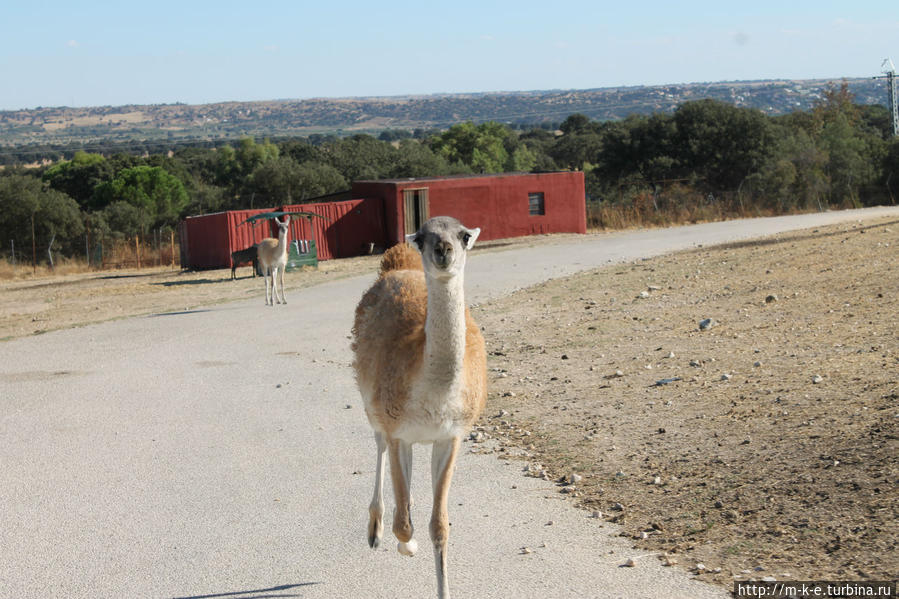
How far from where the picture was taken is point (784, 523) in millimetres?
6008

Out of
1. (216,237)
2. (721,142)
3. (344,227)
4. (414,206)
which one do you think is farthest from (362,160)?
(216,237)

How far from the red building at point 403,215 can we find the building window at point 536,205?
0.14 ft

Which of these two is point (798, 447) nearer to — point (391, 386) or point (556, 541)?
point (556, 541)

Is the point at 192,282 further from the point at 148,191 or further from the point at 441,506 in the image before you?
the point at 148,191

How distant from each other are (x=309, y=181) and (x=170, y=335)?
37445 mm

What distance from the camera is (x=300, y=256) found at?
31.7 metres

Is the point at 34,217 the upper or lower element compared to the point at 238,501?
upper

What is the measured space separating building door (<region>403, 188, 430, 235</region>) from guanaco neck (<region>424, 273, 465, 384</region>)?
108 ft

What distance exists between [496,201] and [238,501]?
110ft

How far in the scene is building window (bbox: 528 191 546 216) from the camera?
4134 cm

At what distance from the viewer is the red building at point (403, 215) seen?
117ft

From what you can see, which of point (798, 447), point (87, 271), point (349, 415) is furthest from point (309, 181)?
point (798, 447)

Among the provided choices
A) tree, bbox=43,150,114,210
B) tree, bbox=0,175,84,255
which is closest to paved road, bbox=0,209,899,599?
tree, bbox=0,175,84,255

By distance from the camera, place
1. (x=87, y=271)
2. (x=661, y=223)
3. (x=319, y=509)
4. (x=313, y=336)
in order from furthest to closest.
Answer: (x=661, y=223) < (x=87, y=271) < (x=313, y=336) < (x=319, y=509)
